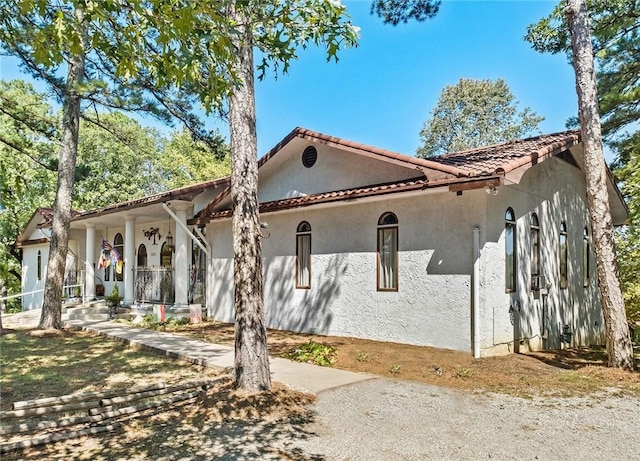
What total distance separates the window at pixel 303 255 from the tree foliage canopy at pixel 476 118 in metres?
30.1

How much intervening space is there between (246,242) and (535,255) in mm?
7766

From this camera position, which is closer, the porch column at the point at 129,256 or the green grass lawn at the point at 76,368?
the green grass lawn at the point at 76,368

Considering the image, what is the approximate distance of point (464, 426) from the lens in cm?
501

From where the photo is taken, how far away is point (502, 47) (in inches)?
733

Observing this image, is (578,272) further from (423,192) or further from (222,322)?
(222,322)

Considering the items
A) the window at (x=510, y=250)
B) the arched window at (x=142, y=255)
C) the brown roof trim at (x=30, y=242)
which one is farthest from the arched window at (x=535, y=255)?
the brown roof trim at (x=30, y=242)

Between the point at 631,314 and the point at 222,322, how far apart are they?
1275 centimetres

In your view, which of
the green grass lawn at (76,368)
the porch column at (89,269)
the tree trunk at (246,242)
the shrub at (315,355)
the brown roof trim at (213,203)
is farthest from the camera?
the porch column at (89,269)

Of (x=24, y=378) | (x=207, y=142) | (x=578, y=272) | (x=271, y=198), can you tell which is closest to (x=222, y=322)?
(x=271, y=198)

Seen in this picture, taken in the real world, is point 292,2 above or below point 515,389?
above

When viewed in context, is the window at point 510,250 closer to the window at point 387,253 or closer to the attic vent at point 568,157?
the window at point 387,253

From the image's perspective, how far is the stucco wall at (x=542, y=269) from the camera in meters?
8.87

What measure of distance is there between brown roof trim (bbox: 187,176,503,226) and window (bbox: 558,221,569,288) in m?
5.34

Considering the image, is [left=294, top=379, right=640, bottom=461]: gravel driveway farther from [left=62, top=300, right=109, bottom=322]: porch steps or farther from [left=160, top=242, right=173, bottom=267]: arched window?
[left=160, top=242, right=173, bottom=267]: arched window
